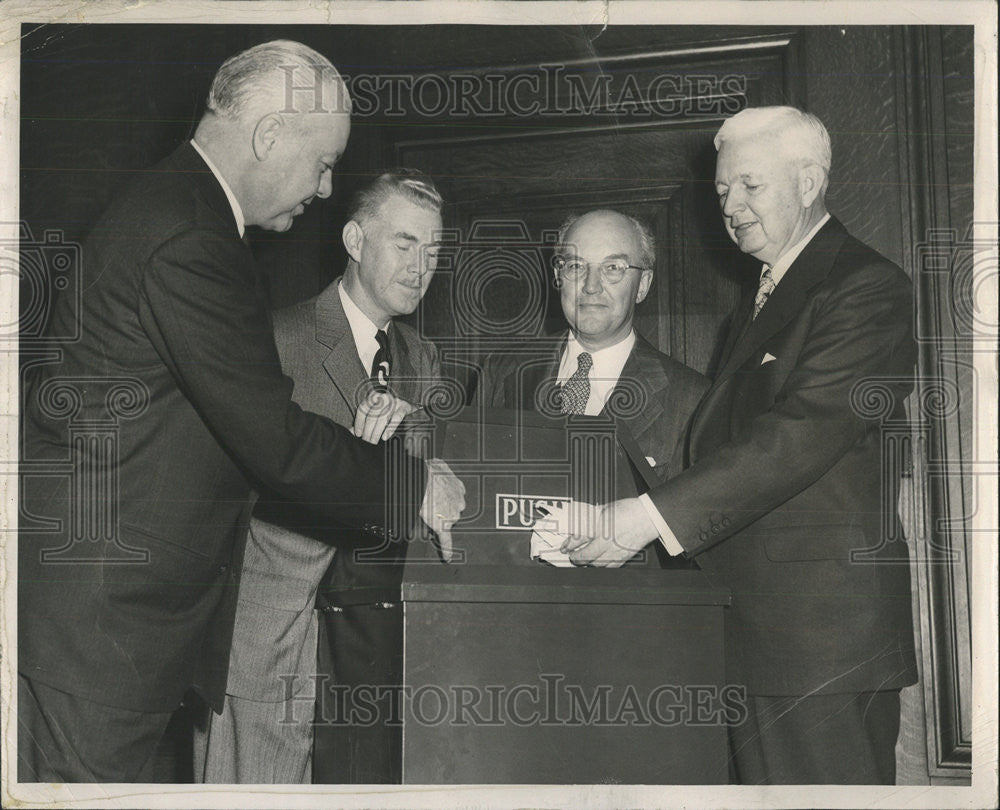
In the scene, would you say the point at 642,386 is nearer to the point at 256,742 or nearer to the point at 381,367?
the point at 381,367

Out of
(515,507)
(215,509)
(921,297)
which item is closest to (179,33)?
(215,509)

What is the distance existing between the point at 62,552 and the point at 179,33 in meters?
1.45

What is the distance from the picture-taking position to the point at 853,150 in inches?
140

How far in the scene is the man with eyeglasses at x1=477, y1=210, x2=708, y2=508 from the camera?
3.51m

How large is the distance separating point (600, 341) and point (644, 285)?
19 cm

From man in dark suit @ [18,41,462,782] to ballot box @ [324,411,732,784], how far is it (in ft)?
0.62

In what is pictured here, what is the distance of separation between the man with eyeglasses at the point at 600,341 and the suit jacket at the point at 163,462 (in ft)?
1.49

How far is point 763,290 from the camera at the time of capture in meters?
3.51

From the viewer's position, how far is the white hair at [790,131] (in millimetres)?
3533

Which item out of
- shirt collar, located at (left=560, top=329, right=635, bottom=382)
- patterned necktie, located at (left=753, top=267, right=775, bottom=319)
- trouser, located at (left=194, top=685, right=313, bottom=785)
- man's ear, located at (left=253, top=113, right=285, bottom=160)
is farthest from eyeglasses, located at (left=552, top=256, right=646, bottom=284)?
trouser, located at (left=194, top=685, right=313, bottom=785)

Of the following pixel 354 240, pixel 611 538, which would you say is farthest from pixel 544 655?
pixel 354 240

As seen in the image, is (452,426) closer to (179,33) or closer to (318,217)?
(318,217)

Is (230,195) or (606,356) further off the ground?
(230,195)

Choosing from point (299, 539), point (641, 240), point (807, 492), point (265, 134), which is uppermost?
point (265, 134)
